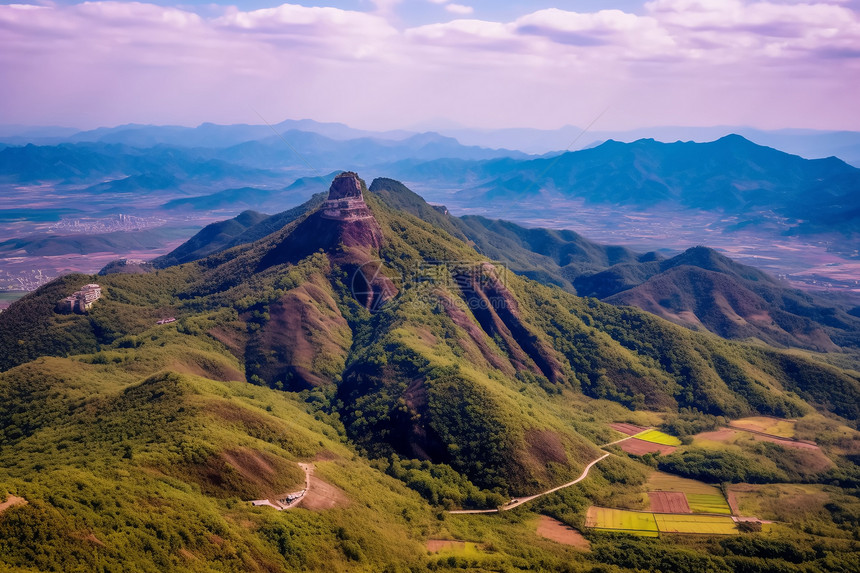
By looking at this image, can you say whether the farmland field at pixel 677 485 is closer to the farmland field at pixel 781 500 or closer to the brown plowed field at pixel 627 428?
the farmland field at pixel 781 500

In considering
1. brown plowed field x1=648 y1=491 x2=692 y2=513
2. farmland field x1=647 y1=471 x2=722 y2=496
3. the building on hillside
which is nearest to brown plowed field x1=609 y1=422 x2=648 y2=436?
farmland field x1=647 y1=471 x2=722 y2=496

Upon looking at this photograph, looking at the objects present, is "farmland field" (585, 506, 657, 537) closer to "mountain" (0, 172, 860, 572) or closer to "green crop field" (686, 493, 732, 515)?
"mountain" (0, 172, 860, 572)

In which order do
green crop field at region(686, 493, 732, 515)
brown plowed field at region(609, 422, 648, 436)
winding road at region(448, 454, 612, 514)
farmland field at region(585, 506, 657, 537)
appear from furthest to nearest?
1. brown plowed field at region(609, 422, 648, 436)
2. green crop field at region(686, 493, 732, 515)
3. winding road at region(448, 454, 612, 514)
4. farmland field at region(585, 506, 657, 537)

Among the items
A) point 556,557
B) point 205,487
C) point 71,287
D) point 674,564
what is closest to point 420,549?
point 556,557

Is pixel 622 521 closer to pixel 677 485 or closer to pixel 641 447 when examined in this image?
pixel 677 485

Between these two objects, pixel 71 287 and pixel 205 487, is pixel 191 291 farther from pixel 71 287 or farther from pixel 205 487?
pixel 205 487

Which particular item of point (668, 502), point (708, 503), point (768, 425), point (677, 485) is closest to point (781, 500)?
point (708, 503)
